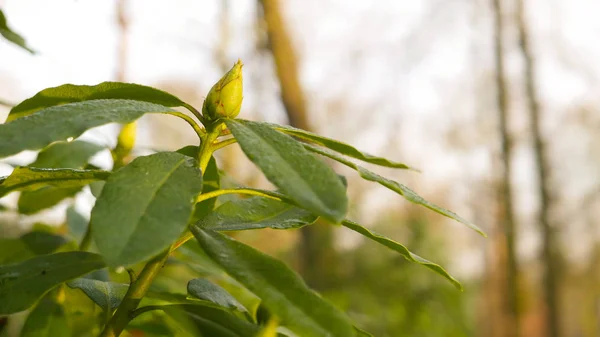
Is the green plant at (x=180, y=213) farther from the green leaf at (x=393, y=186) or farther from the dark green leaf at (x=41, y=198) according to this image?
the dark green leaf at (x=41, y=198)

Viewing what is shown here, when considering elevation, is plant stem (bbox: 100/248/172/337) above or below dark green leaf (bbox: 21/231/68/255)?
above

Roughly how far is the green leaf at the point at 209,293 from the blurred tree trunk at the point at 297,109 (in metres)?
2.91

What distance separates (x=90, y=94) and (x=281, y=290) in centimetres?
22

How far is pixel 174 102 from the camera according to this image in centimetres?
45

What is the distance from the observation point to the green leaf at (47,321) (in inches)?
20.5

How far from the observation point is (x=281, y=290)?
0.34m

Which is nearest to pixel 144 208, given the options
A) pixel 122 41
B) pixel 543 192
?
pixel 122 41

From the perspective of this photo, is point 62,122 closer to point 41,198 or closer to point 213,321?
point 213,321

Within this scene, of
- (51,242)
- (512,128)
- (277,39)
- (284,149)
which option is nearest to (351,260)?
(277,39)

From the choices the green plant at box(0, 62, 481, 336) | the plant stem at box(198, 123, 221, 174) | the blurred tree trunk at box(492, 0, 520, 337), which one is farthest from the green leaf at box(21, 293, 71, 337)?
the blurred tree trunk at box(492, 0, 520, 337)

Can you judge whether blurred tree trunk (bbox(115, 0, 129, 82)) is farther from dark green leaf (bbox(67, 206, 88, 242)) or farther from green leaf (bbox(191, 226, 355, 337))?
green leaf (bbox(191, 226, 355, 337))

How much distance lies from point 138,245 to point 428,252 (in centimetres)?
431

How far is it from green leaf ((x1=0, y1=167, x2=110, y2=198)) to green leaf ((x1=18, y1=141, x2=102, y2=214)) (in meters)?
0.22

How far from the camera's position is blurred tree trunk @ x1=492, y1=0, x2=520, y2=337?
5738mm
